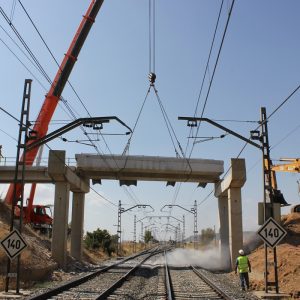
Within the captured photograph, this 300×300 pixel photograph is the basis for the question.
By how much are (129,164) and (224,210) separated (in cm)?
939

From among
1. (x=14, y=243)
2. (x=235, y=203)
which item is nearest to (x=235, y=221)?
(x=235, y=203)

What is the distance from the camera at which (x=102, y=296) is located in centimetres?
1791

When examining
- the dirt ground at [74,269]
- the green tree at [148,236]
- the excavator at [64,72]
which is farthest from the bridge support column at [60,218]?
the green tree at [148,236]

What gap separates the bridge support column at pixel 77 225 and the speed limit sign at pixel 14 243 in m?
22.7

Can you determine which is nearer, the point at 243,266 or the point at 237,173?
the point at 243,266

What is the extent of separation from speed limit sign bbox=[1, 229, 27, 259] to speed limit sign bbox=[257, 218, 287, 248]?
31.5 ft

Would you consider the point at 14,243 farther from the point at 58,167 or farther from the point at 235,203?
the point at 235,203

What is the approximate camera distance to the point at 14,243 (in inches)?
756

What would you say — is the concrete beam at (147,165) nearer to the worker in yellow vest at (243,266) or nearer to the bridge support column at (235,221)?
the bridge support column at (235,221)

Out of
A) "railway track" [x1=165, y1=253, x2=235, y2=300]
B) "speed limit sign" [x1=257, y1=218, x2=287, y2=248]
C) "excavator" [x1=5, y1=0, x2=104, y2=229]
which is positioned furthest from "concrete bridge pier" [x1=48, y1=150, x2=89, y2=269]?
"speed limit sign" [x1=257, y1=218, x2=287, y2=248]

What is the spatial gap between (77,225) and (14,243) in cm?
2287

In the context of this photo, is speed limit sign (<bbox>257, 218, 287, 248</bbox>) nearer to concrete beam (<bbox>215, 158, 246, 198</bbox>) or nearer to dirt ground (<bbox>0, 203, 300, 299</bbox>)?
dirt ground (<bbox>0, 203, 300, 299</bbox>)

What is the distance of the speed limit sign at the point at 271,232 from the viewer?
1917cm

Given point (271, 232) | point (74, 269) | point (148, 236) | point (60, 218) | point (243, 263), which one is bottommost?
point (74, 269)
